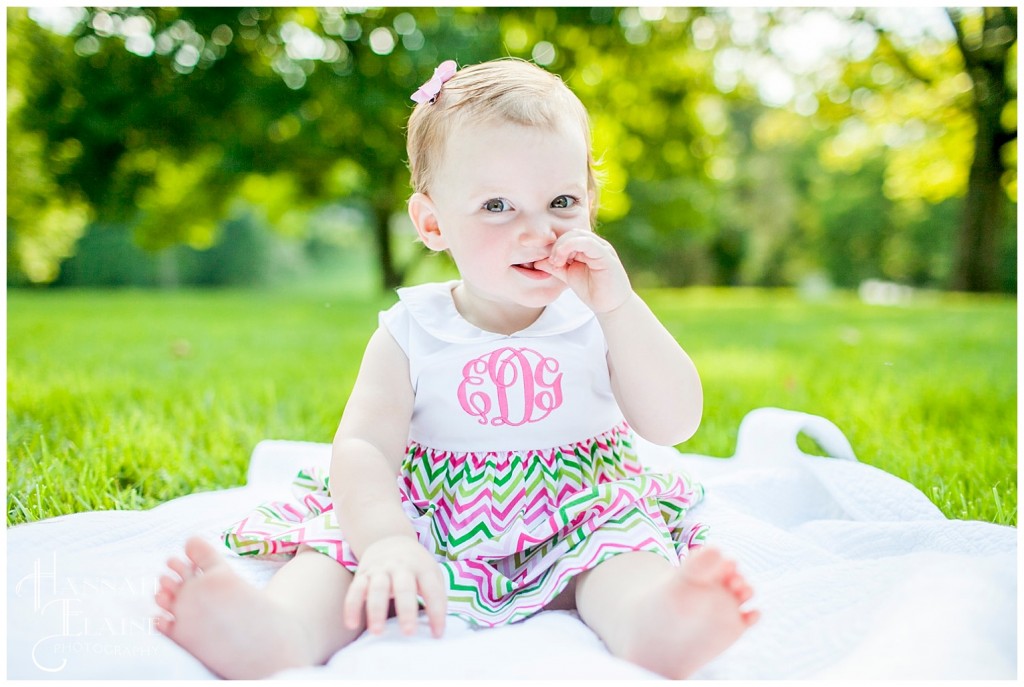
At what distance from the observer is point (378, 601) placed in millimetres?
970

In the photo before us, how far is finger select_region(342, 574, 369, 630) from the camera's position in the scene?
0.97 metres

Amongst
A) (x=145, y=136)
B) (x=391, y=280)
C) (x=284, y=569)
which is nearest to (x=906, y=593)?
(x=284, y=569)

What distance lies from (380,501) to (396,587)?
0.17 metres

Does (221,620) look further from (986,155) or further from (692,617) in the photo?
(986,155)

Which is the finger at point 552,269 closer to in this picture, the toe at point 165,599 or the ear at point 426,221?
the ear at point 426,221

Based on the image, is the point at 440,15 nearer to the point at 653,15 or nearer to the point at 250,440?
the point at 653,15

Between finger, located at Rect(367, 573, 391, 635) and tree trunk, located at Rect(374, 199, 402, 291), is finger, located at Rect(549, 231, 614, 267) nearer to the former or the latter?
finger, located at Rect(367, 573, 391, 635)

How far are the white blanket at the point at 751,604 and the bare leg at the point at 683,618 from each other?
3 centimetres

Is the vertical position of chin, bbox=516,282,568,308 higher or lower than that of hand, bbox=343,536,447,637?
higher

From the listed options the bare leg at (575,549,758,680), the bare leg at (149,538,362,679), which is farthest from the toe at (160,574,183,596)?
the bare leg at (575,549,758,680)

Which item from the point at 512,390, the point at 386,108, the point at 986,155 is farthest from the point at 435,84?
the point at 986,155

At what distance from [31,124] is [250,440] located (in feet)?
A: 24.4

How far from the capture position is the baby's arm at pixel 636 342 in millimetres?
1216

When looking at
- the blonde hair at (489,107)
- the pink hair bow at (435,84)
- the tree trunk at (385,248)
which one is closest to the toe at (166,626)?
the blonde hair at (489,107)
